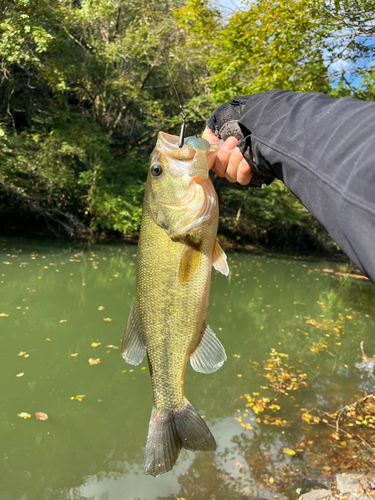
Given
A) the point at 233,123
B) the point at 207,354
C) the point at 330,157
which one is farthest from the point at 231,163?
the point at 207,354

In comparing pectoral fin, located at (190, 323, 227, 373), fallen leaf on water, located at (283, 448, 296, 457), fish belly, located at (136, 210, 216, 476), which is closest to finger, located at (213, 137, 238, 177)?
fish belly, located at (136, 210, 216, 476)

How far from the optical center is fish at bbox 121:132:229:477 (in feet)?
5.92

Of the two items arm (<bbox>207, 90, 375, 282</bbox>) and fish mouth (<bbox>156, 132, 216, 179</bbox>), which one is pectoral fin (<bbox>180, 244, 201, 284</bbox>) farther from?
arm (<bbox>207, 90, 375, 282</bbox>)

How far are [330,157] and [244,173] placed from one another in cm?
69

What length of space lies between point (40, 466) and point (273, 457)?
2470 millimetres

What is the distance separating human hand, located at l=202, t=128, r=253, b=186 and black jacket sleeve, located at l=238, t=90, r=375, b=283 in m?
0.32

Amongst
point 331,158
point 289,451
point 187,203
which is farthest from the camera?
point 289,451

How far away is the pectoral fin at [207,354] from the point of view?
192 centimetres

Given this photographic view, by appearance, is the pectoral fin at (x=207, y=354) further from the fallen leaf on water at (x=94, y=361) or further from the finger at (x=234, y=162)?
the fallen leaf on water at (x=94, y=361)

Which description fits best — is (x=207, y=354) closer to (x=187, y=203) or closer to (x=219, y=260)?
(x=219, y=260)

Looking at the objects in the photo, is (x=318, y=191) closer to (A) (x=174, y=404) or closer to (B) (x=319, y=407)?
(A) (x=174, y=404)

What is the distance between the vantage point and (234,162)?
1720 millimetres

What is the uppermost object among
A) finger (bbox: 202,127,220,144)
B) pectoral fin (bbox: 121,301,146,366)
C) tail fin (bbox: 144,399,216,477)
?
finger (bbox: 202,127,220,144)

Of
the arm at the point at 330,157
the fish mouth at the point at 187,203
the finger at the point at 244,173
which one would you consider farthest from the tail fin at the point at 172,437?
the arm at the point at 330,157
